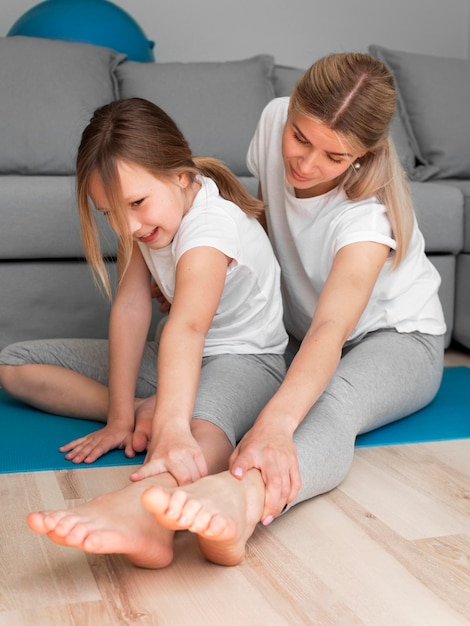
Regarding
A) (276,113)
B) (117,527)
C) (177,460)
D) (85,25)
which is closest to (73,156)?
(85,25)

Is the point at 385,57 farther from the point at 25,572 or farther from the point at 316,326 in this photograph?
the point at 25,572

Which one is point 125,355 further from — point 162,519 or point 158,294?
point 162,519

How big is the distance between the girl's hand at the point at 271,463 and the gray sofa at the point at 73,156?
3.78 ft

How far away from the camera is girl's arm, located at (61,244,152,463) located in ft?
4.92

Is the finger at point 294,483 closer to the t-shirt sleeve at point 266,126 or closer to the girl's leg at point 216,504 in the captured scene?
the girl's leg at point 216,504

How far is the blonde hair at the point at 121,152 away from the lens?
1.35m

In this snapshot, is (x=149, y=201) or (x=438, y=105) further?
(x=438, y=105)

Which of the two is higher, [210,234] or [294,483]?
[210,234]

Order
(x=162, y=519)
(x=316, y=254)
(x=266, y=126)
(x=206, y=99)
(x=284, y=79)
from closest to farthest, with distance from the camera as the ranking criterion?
(x=162, y=519) → (x=316, y=254) → (x=266, y=126) → (x=206, y=99) → (x=284, y=79)

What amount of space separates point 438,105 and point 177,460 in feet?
7.67

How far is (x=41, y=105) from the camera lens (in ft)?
8.43

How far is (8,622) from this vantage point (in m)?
0.90

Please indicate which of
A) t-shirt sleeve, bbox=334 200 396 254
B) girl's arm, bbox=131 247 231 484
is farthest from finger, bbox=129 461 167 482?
t-shirt sleeve, bbox=334 200 396 254

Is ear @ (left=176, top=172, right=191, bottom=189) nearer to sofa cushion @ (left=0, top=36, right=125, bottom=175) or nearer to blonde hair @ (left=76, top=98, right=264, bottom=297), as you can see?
blonde hair @ (left=76, top=98, right=264, bottom=297)
